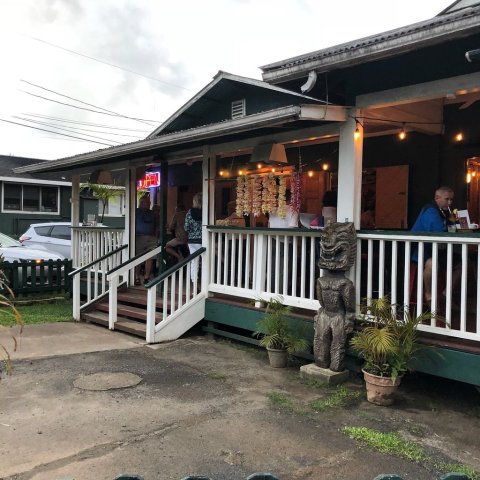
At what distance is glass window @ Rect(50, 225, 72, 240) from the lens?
48.5ft

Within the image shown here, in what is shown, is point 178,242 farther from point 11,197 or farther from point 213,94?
point 11,197

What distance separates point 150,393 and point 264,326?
161cm

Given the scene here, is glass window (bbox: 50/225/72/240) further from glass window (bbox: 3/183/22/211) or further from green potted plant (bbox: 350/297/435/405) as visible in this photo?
green potted plant (bbox: 350/297/435/405)

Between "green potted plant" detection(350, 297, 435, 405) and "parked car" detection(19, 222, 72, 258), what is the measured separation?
11399mm

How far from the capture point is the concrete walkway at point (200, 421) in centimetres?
342

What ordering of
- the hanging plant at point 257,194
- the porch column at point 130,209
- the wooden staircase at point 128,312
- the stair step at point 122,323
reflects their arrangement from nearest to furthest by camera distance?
1. the hanging plant at point 257,194
2. the stair step at point 122,323
3. the wooden staircase at point 128,312
4. the porch column at point 130,209

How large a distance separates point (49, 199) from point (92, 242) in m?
14.1

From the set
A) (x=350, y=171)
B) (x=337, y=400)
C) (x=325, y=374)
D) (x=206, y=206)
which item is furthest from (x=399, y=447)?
(x=206, y=206)

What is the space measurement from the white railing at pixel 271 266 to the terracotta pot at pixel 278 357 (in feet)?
2.09

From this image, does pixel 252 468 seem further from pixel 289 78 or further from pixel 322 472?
pixel 289 78

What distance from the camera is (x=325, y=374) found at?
516cm

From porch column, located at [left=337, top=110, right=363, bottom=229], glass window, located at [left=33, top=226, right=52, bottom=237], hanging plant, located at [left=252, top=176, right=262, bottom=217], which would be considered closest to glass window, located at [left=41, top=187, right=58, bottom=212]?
glass window, located at [left=33, top=226, right=52, bottom=237]

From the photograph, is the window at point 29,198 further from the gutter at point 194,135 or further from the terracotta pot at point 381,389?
the terracotta pot at point 381,389

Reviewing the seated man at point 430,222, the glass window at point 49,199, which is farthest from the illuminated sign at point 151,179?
the glass window at point 49,199
